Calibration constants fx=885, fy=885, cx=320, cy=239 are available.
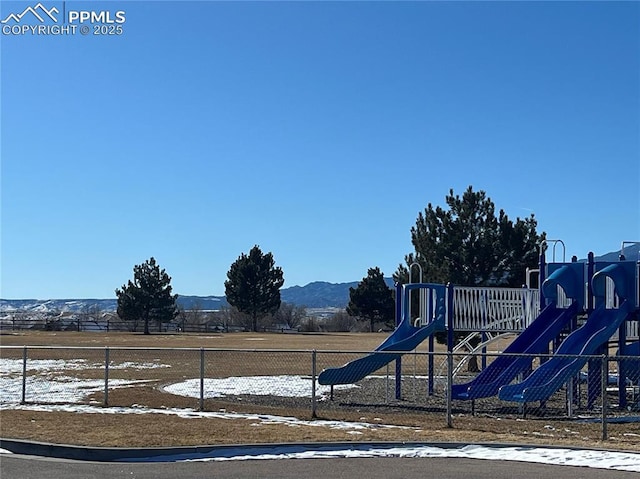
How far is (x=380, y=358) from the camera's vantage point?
66.4ft

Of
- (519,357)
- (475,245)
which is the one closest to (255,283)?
(475,245)

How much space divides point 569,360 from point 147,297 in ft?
222

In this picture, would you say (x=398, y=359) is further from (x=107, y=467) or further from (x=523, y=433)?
(x=107, y=467)

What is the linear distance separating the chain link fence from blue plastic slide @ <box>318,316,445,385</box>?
0.05m

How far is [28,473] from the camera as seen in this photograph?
1029 cm

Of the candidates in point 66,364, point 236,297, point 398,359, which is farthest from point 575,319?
point 236,297

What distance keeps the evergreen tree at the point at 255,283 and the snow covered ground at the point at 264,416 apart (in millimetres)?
60305

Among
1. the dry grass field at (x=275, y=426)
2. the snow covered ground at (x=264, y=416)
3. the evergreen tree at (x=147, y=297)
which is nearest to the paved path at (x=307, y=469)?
the snow covered ground at (x=264, y=416)

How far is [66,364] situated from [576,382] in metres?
19.1

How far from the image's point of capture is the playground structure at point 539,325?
1764 cm

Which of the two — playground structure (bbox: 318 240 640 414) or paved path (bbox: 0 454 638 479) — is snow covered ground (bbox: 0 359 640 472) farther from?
playground structure (bbox: 318 240 640 414)

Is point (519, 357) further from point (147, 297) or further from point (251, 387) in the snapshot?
point (147, 297)

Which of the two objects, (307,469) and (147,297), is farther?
(147,297)

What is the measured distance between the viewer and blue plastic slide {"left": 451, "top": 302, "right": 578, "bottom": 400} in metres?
18.3
